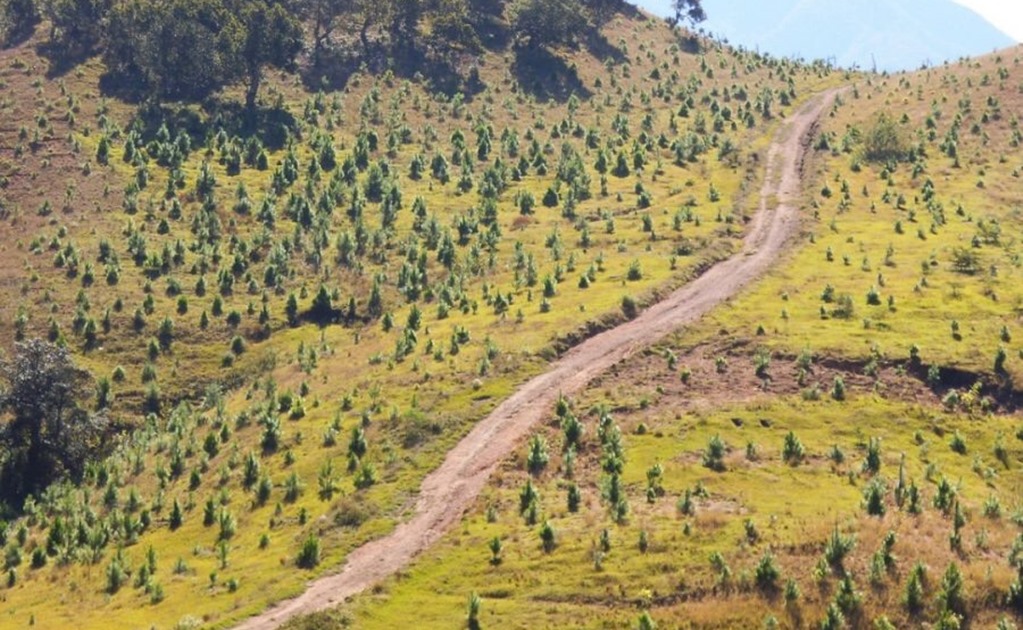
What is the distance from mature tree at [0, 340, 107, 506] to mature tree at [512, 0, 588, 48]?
103650mm

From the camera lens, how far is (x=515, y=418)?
185 ft

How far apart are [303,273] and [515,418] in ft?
135

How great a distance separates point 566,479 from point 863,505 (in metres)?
13.7

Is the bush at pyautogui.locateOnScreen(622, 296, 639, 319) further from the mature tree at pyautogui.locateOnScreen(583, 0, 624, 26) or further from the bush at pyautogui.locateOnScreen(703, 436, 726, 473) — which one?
the mature tree at pyautogui.locateOnScreen(583, 0, 624, 26)

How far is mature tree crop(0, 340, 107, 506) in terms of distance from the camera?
221 feet

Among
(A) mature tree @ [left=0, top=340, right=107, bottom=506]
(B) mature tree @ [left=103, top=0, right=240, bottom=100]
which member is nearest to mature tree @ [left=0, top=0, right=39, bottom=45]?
(B) mature tree @ [left=103, top=0, right=240, bottom=100]

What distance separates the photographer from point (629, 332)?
6694 cm

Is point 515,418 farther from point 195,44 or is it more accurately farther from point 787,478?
point 195,44

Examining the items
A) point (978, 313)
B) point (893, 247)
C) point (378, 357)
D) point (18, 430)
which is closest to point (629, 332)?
point (378, 357)

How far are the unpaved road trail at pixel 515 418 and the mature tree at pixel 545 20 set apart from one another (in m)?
68.0

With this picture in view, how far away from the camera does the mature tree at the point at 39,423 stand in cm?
6738

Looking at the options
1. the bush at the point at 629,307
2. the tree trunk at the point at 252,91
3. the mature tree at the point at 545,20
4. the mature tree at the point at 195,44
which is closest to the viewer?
the bush at the point at 629,307

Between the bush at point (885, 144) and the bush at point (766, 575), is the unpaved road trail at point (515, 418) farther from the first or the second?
the bush at point (885, 144)

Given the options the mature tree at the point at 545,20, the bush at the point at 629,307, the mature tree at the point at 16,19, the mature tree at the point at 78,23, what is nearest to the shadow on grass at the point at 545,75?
the mature tree at the point at 545,20
